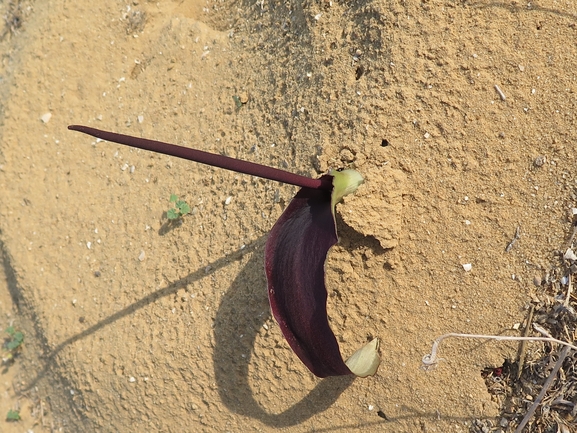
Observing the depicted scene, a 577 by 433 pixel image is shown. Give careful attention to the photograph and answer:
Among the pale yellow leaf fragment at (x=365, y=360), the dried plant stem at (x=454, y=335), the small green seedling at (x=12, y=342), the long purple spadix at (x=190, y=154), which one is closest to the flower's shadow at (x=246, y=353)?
the pale yellow leaf fragment at (x=365, y=360)

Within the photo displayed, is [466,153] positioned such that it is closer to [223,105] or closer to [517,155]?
[517,155]

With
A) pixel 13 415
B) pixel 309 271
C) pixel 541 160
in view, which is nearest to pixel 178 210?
pixel 309 271

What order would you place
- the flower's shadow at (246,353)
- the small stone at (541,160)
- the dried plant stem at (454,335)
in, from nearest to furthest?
the dried plant stem at (454,335) < the small stone at (541,160) < the flower's shadow at (246,353)

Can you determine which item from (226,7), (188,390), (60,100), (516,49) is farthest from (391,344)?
(60,100)

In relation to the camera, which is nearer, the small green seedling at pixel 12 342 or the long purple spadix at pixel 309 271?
the long purple spadix at pixel 309 271

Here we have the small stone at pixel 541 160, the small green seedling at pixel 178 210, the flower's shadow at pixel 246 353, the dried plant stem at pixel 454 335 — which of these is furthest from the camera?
the small green seedling at pixel 178 210

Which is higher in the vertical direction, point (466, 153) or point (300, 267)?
point (466, 153)

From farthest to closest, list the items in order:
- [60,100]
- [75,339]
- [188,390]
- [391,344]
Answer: [60,100] → [75,339] → [188,390] → [391,344]

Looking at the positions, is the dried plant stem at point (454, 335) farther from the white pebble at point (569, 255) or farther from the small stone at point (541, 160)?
the small stone at point (541, 160)
